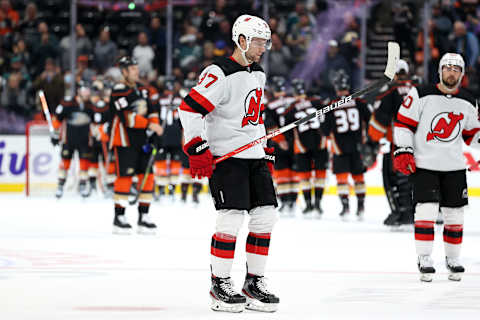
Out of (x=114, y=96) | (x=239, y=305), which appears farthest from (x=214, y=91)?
(x=114, y=96)

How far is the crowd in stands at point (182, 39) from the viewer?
13.7m

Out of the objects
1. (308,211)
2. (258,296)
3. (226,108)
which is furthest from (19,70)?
(258,296)

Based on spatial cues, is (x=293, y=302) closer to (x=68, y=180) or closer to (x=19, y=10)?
(x=68, y=180)

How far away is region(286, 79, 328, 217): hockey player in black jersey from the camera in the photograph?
10.2 meters

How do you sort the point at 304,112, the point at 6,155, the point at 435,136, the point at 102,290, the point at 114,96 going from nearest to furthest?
the point at 102,290
the point at 435,136
the point at 114,96
the point at 304,112
the point at 6,155

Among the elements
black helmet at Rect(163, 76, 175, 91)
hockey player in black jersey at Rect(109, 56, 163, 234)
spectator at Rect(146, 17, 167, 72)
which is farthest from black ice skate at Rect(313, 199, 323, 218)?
spectator at Rect(146, 17, 167, 72)

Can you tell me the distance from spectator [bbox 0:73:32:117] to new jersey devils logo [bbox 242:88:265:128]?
32.6 feet

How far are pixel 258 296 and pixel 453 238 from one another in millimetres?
1642

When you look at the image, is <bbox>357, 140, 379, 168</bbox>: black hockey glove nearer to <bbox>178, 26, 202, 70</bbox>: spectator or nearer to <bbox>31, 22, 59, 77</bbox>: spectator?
<bbox>178, 26, 202, 70</bbox>: spectator

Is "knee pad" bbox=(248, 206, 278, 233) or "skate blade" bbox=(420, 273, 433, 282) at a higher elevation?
"knee pad" bbox=(248, 206, 278, 233)

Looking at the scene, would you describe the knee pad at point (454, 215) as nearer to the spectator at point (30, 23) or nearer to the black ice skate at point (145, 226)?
the black ice skate at point (145, 226)

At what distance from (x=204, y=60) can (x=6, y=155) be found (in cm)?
347

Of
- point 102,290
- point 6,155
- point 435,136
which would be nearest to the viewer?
point 102,290

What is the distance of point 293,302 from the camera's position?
4.43 metres
